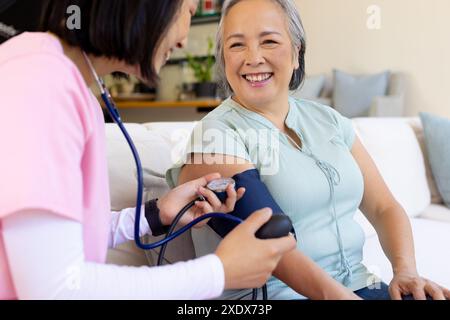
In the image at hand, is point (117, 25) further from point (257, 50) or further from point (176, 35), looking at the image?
point (257, 50)

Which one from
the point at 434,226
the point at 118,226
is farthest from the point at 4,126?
the point at 434,226

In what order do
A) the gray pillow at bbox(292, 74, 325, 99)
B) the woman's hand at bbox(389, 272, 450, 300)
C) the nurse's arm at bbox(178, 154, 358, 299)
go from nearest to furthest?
1. the nurse's arm at bbox(178, 154, 358, 299)
2. the woman's hand at bbox(389, 272, 450, 300)
3. the gray pillow at bbox(292, 74, 325, 99)

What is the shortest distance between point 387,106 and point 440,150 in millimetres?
1666

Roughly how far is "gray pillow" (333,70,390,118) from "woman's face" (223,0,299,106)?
2.81m

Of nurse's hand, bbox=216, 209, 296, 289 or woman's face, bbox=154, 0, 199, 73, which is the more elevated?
woman's face, bbox=154, 0, 199, 73

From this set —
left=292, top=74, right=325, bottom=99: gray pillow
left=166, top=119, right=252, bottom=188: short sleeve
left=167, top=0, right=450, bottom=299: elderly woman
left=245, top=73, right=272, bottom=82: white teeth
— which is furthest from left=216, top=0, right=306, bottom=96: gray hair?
left=292, top=74, right=325, bottom=99: gray pillow

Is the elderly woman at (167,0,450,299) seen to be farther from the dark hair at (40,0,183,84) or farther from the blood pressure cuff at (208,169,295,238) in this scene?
the dark hair at (40,0,183,84)

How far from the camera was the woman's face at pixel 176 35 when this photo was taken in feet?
2.42

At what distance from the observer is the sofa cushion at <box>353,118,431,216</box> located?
197 cm

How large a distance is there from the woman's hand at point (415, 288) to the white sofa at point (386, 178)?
0.21m

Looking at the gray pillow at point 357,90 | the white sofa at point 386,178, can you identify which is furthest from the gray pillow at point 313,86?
the white sofa at point 386,178

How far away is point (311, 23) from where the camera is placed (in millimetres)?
3971

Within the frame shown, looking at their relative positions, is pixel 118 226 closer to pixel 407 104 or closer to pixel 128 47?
pixel 128 47

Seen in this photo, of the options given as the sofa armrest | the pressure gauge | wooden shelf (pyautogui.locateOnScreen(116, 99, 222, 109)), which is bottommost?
wooden shelf (pyautogui.locateOnScreen(116, 99, 222, 109))
